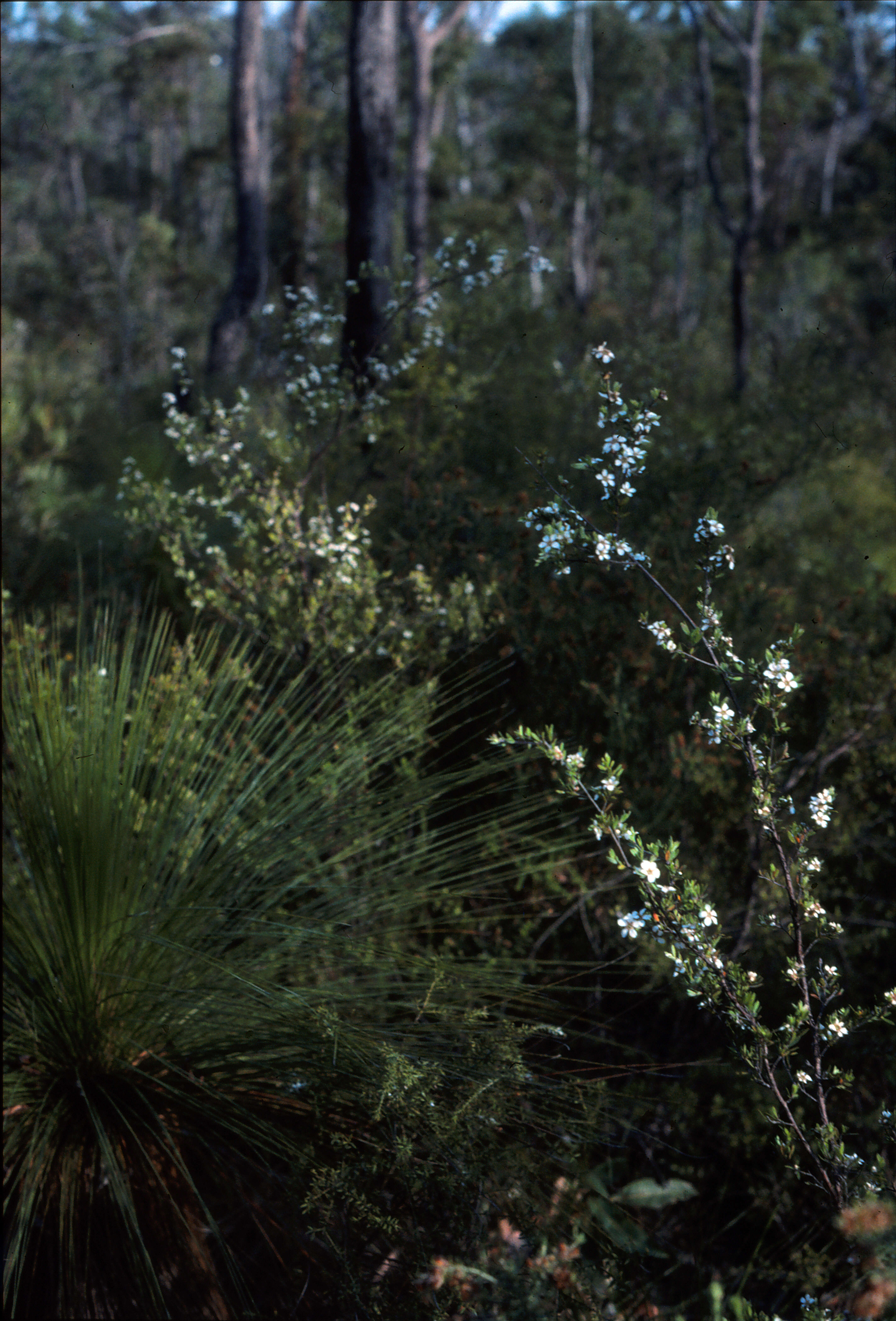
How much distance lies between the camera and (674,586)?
3424 mm

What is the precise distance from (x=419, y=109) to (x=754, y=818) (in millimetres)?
16766

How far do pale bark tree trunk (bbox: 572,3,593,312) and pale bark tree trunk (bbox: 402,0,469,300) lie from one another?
278 inches

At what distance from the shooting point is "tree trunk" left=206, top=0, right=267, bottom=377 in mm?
11805

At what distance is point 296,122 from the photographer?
644 inches

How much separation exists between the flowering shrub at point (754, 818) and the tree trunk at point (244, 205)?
33.8 feet

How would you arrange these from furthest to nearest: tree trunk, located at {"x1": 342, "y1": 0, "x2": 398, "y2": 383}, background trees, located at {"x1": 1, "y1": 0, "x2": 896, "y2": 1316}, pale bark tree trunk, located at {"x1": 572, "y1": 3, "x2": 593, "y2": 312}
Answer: pale bark tree trunk, located at {"x1": 572, "y1": 3, "x2": 593, "y2": 312}
tree trunk, located at {"x1": 342, "y1": 0, "x2": 398, "y2": 383}
background trees, located at {"x1": 1, "y1": 0, "x2": 896, "y2": 1316}

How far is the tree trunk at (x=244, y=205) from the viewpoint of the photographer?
11805 millimetres

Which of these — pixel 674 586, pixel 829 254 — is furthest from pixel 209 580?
pixel 829 254

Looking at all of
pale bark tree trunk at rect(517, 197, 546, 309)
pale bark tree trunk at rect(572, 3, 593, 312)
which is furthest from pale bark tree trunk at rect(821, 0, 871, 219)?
pale bark tree trunk at rect(517, 197, 546, 309)

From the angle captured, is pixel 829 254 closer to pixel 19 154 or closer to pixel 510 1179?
pixel 19 154

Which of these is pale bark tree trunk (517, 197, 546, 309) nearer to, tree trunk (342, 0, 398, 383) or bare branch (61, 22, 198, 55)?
bare branch (61, 22, 198, 55)

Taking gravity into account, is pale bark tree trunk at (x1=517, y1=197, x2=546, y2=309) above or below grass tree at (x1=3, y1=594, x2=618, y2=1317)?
above

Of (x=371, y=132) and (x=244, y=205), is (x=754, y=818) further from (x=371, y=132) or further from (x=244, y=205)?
(x=244, y=205)

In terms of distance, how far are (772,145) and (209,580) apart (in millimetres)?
25906
